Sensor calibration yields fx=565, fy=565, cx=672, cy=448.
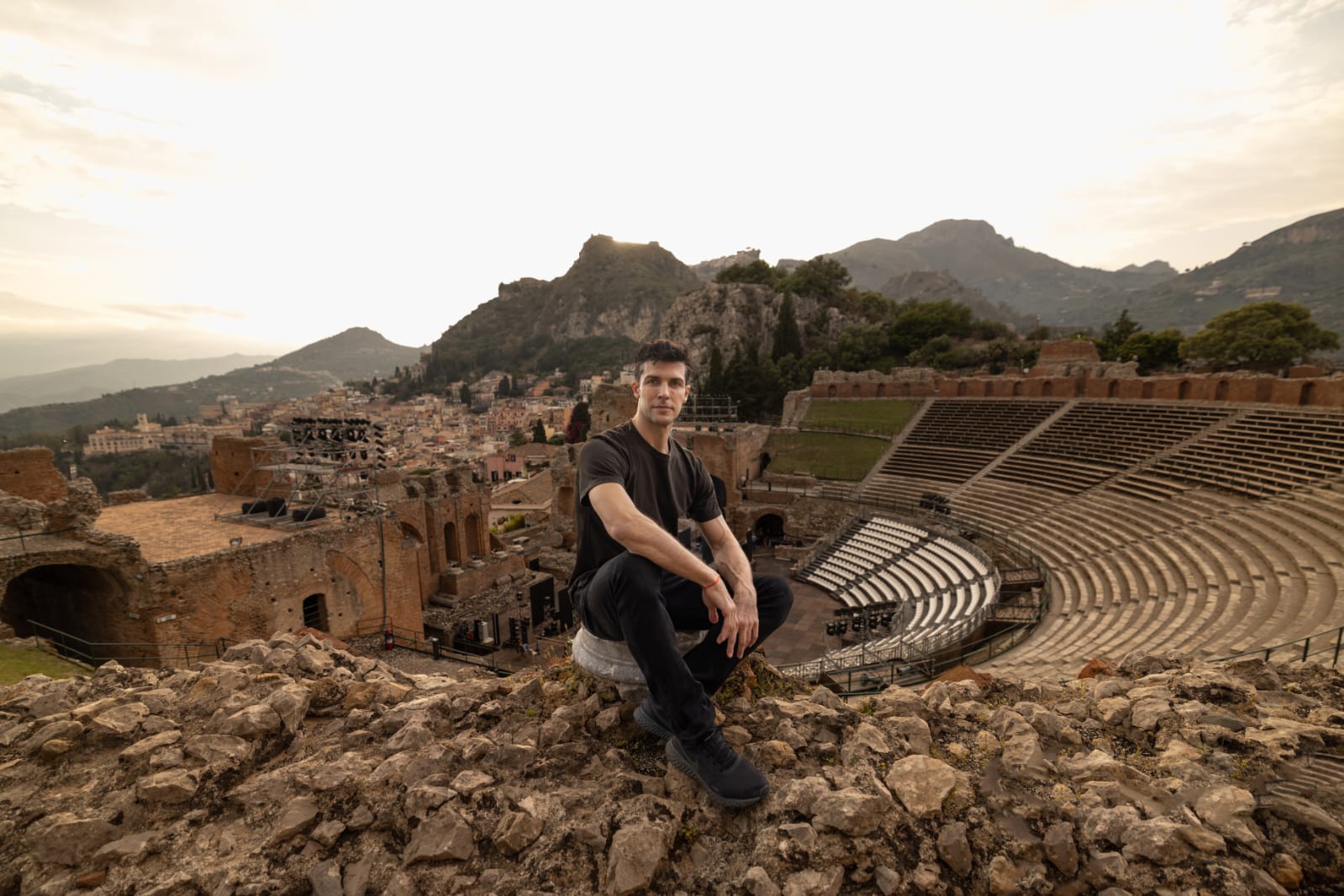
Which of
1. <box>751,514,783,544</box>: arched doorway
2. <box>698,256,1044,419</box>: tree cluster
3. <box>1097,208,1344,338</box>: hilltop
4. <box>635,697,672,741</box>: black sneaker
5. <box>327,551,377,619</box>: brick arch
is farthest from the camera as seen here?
<box>1097,208,1344,338</box>: hilltop

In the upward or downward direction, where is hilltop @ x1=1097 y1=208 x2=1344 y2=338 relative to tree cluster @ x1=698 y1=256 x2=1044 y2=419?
upward

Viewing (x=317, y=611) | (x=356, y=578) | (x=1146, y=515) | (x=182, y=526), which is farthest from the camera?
(x=1146, y=515)

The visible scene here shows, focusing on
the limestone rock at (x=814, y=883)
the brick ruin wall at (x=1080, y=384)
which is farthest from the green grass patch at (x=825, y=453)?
the limestone rock at (x=814, y=883)

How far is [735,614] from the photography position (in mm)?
2855

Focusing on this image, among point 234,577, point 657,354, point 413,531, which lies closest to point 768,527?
point 413,531

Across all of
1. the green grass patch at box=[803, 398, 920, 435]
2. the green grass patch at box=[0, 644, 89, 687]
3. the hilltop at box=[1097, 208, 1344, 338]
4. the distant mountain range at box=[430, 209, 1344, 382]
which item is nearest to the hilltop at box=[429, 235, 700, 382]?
the distant mountain range at box=[430, 209, 1344, 382]

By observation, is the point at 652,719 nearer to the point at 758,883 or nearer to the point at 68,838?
the point at 758,883

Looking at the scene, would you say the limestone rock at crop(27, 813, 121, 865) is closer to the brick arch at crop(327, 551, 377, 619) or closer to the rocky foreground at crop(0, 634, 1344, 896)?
the rocky foreground at crop(0, 634, 1344, 896)

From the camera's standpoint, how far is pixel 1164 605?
1136cm

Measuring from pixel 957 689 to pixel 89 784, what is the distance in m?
5.57

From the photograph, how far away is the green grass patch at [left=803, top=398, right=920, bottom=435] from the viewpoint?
33.7m

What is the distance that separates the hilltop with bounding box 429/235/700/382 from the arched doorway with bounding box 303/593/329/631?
12230 centimetres

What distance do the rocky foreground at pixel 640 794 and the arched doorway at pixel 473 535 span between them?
18.0m

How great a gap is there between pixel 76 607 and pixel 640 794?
15.8 metres
